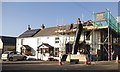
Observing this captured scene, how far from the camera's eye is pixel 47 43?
171ft

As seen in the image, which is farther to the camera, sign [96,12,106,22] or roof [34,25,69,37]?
roof [34,25,69,37]

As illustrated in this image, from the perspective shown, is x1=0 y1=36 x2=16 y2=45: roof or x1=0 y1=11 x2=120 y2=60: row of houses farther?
x1=0 y1=36 x2=16 y2=45: roof

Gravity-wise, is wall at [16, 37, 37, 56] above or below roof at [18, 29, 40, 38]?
below

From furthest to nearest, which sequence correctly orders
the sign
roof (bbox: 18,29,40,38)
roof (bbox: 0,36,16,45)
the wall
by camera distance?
roof (bbox: 0,36,16,45), roof (bbox: 18,29,40,38), the wall, the sign

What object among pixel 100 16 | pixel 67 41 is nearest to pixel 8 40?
pixel 67 41

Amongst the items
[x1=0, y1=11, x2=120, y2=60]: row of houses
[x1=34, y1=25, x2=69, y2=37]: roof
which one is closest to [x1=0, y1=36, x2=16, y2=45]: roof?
[x1=0, y1=11, x2=120, y2=60]: row of houses

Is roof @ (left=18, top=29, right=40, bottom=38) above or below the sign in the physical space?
below

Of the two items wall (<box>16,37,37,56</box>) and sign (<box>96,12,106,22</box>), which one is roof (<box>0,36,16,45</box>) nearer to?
wall (<box>16,37,37,56</box>)

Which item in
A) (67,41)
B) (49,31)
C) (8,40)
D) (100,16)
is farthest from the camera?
(8,40)

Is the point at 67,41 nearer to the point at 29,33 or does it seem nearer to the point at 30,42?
the point at 30,42

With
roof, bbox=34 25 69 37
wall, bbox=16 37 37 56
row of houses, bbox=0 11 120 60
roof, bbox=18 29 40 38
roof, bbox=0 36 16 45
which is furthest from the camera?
roof, bbox=0 36 16 45

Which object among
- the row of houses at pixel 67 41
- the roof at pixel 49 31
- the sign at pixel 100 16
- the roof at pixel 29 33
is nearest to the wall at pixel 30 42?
the row of houses at pixel 67 41

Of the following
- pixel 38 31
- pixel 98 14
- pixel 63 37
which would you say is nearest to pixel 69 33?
pixel 63 37

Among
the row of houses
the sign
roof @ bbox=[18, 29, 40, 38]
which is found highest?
the sign
